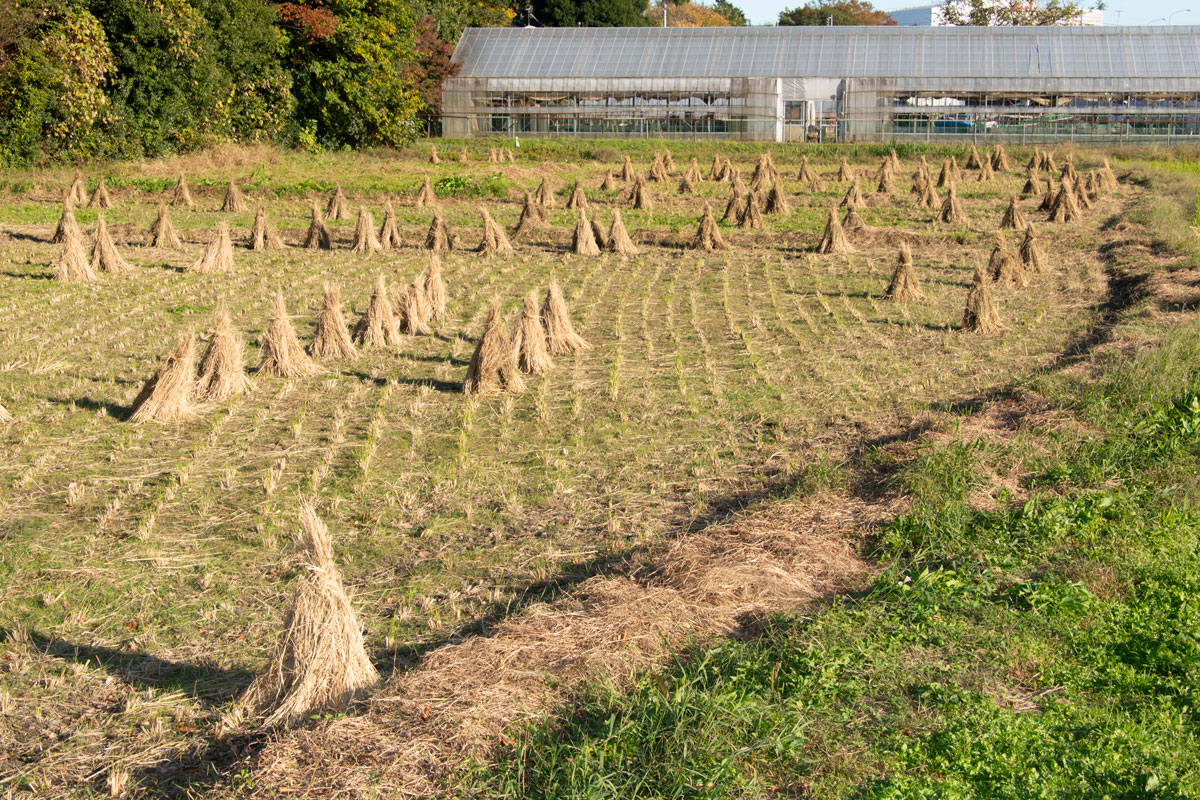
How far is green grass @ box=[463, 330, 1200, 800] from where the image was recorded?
12.1 feet

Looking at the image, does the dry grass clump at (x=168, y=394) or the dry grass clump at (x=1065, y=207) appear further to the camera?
the dry grass clump at (x=1065, y=207)

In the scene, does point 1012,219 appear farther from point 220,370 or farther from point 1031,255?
point 220,370

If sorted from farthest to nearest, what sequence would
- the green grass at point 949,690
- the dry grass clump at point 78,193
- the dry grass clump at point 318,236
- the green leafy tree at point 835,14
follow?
the green leafy tree at point 835,14
the dry grass clump at point 78,193
the dry grass clump at point 318,236
the green grass at point 949,690

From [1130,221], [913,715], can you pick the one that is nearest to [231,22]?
[1130,221]

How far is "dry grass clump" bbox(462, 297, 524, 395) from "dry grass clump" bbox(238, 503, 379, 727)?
195 inches

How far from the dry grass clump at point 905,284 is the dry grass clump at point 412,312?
5.96 meters

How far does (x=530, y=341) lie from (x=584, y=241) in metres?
7.86

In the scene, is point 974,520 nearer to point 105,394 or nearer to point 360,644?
point 360,644

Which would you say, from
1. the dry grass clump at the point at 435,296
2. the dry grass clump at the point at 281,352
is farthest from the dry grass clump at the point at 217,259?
the dry grass clump at the point at 281,352

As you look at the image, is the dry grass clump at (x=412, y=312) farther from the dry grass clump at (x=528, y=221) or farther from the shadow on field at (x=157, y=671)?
the dry grass clump at (x=528, y=221)

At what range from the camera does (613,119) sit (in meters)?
40.7

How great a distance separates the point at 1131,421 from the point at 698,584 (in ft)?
13.1

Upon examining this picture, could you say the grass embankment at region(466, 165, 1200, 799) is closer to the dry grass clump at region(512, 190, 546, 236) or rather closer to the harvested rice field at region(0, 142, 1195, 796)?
the harvested rice field at region(0, 142, 1195, 796)

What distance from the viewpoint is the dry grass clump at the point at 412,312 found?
11539 mm
